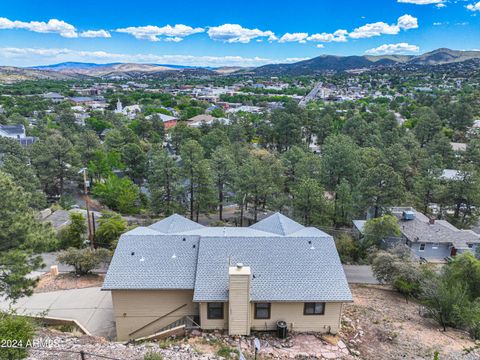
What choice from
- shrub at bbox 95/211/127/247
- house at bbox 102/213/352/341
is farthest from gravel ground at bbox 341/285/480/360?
shrub at bbox 95/211/127/247

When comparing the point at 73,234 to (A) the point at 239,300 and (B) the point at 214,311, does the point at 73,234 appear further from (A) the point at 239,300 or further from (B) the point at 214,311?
(A) the point at 239,300

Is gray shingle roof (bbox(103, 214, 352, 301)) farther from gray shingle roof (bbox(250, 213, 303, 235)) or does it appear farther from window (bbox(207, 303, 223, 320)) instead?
gray shingle roof (bbox(250, 213, 303, 235))

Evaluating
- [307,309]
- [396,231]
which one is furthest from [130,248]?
[396,231]

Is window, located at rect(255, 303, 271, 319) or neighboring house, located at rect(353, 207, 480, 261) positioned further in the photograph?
neighboring house, located at rect(353, 207, 480, 261)

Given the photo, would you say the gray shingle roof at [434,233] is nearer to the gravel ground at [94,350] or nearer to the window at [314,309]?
the window at [314,309]

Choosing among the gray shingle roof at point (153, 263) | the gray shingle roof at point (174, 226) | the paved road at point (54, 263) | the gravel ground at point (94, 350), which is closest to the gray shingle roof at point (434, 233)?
the gray shingle roof at point (174, 226)

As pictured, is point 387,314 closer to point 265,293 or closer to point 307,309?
point 307,309
